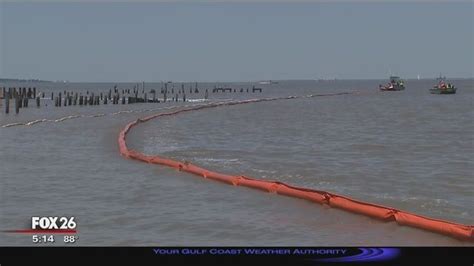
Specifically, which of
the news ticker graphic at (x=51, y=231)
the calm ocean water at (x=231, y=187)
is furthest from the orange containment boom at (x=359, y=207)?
the news ticker graphic at (x=51, y=231)

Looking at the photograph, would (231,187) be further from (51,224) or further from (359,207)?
(51,224)

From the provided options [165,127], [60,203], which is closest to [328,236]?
[60,203]

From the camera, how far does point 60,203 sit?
12.0 metres
